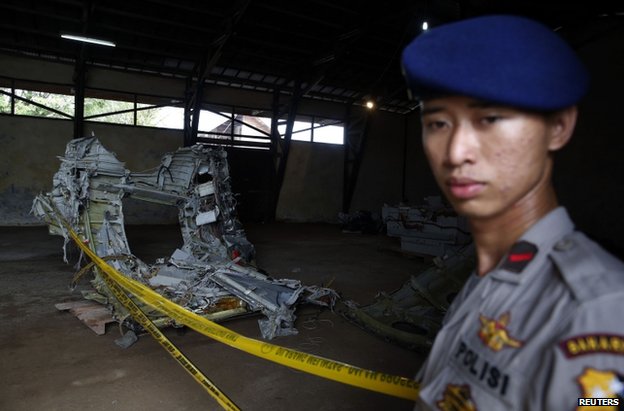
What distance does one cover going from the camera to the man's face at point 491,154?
752 millimetres

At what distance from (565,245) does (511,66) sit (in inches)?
14.2

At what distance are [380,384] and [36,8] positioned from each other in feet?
41.1

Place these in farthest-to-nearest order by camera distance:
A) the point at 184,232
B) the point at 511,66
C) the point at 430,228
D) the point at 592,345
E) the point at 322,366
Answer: the point at 430,228 < the point at 184,232 < the point at 322,366 < the point at 511,66 < the point at 592,345

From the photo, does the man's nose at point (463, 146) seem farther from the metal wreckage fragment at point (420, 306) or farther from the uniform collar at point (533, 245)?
the metal wreckage fragment at point (420, 306)

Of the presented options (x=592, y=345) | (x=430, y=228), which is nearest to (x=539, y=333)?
(x=592, y=345)

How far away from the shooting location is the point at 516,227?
2.73ft

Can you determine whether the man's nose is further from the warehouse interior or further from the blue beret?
the warehouse interior

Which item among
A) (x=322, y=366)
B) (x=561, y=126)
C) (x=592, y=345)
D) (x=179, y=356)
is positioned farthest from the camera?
(x=179, y=356)

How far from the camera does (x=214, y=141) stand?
13.8 m

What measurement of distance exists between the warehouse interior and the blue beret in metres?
3.08

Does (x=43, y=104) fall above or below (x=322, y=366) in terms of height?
above

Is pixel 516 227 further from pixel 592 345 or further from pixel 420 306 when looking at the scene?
pixel 420 306

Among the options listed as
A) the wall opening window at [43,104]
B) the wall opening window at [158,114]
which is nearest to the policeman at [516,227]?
the wall opening window at [158,114]

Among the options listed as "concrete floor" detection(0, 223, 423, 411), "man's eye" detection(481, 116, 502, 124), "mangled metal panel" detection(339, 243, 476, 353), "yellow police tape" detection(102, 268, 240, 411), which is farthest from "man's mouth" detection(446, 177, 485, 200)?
"mangled metal panel" detection(339, 243, 476, 353)
